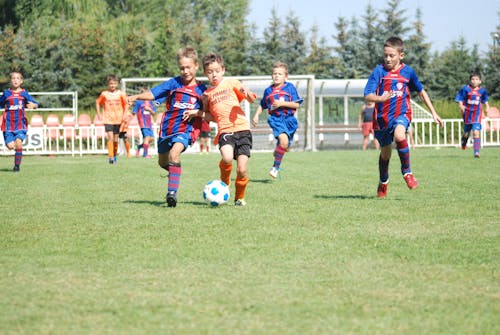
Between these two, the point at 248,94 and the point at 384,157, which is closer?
the point at 248,94

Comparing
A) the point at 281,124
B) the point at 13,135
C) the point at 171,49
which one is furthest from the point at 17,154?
the point at 171,49

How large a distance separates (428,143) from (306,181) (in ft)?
74.1

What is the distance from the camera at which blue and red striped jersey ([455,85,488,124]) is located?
21.3m

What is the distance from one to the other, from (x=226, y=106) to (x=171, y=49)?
40.2m

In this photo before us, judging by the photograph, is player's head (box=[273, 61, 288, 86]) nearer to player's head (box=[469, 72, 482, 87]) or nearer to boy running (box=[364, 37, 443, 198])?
boy running (box=[364, 37, 443, 198])

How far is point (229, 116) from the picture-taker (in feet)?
32.1

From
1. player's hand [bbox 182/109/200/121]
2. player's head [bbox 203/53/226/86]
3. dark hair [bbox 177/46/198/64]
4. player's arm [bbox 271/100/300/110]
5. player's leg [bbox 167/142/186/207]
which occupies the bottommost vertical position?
player's leg [bbox 167/142/186/207]

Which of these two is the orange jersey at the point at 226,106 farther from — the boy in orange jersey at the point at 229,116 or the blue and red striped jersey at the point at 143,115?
the blue and red striped jersey at the point at 143,115

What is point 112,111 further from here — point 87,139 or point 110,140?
point 87,139

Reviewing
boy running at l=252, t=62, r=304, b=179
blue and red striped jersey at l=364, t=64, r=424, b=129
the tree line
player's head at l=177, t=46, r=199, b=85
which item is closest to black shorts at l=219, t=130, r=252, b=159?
player's head at l=177, t=46, r=199, b=85

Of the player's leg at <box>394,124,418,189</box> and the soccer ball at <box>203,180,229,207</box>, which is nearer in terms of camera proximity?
the soccer ball at <box>203,180,229,207</box>

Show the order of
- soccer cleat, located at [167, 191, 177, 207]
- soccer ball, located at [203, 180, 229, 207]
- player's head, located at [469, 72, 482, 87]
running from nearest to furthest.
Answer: soccer ball, located at [203, 180, 229, 207] → soccer cleat, located at [167, 191, 177, 207] → player's head, located at [469, 72, 482, 87]

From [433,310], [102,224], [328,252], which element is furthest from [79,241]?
[433,310]

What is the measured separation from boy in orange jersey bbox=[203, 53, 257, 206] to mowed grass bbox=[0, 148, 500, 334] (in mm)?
474
